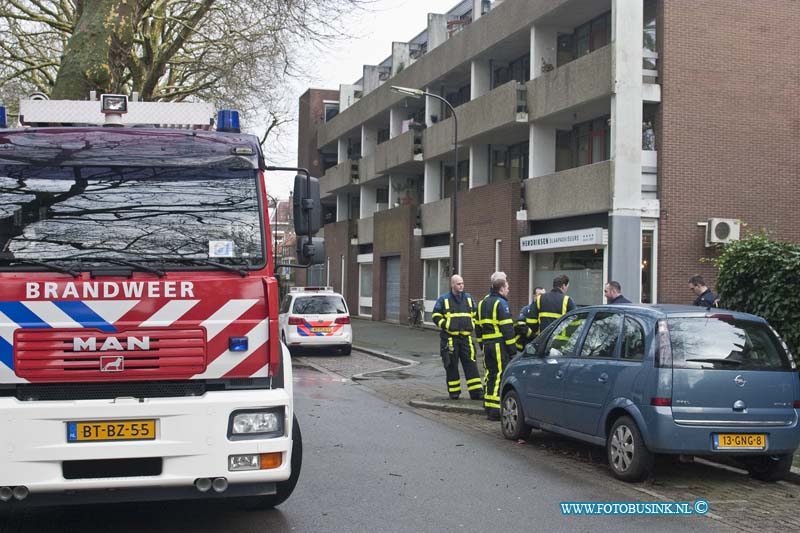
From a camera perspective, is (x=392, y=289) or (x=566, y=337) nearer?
(x=566, y=337)

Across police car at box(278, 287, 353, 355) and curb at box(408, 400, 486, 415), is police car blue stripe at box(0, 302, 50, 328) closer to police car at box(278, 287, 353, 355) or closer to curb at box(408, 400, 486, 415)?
curb at box(408, 400, 486, 415)

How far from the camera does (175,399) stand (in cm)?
555

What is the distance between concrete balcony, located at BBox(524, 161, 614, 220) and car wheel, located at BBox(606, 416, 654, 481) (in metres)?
14.2

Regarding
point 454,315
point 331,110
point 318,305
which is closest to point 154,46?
point 318,305

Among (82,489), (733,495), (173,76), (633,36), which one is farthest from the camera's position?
(173,76)

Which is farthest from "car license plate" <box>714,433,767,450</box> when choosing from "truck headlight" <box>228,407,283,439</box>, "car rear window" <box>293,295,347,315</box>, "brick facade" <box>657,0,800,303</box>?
"car rear window" <box>293,295,347,315</box>

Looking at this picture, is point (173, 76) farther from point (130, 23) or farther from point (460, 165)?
point (130, 23)

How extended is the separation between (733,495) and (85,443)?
211 inches

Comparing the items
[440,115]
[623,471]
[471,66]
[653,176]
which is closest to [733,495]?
[623,471]

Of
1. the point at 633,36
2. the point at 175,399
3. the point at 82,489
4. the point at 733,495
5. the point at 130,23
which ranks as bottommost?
the point at 733,495

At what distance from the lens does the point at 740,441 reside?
306 inches

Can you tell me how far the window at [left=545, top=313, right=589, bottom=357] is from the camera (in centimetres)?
932

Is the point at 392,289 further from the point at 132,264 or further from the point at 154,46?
the point at 132,264

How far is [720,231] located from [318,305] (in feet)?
32.9
